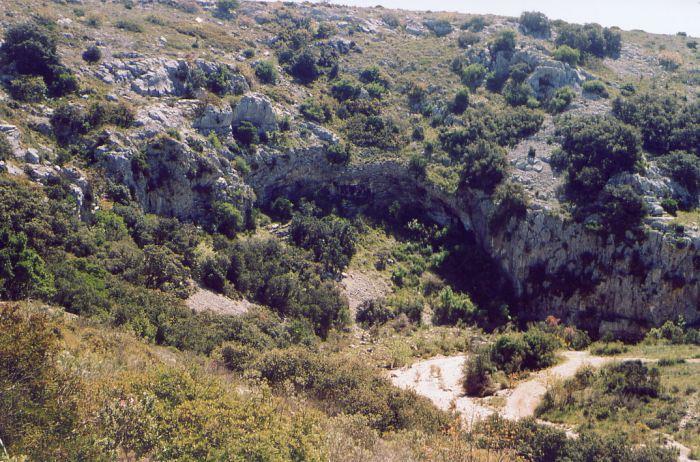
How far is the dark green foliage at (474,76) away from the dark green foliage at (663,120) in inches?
549

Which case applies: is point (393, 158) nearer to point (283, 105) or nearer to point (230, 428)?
point (283, 105)

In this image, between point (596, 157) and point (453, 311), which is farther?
point (596, 157)

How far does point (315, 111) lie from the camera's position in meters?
43.7

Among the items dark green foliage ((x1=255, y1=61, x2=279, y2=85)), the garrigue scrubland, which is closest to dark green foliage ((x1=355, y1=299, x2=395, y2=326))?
the garrigue scrubland

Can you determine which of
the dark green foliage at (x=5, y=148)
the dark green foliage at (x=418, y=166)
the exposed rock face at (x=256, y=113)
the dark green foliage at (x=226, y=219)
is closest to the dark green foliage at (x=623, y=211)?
the dark green foliage at (x=418, y=166)

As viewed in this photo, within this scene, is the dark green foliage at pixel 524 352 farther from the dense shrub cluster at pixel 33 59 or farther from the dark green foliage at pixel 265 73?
the dark green foliage at pixel 265 73

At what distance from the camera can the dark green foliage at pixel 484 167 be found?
122 ft

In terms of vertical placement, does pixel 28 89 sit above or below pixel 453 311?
above

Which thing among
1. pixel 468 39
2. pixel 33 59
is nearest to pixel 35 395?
pixel 33 59

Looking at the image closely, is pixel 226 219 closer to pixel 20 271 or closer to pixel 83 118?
pixel 83 118

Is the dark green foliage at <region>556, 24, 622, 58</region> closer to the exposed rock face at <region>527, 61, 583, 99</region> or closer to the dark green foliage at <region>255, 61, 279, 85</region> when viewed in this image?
the exposed rock face at <region>527, 61, 583, 99</region>

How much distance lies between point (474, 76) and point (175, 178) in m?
31.8

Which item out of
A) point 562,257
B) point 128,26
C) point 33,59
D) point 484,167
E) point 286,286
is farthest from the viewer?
point 128,26

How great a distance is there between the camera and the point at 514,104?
151ft
